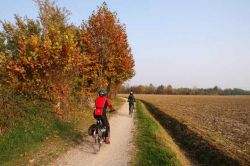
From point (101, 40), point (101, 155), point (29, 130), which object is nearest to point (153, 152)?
point (101, 155)

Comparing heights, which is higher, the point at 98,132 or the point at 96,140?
the point at 98,132

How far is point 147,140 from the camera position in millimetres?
15523

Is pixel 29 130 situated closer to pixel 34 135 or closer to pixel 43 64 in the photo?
pixel 34 135

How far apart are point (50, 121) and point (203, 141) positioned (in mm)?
7994

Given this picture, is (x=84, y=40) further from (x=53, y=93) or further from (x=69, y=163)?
(x=69, y=163)

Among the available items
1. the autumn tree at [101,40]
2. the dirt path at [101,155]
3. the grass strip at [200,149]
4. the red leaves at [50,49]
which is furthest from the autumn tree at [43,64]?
the autumn tree at [101,40]

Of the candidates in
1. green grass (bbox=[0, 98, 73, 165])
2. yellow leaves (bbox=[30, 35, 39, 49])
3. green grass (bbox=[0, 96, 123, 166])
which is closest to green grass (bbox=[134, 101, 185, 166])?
green grass (bbox=[0, 96, 123, 166])

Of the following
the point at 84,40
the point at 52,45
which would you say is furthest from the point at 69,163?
the point at 84,40

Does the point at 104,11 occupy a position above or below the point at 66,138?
above

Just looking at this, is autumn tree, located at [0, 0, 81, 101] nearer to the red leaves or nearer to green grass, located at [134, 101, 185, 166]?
the red leaves

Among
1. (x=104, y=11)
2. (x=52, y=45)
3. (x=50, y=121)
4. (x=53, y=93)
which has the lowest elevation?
(x=50, y=121)

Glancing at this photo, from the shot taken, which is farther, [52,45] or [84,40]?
[84,40]

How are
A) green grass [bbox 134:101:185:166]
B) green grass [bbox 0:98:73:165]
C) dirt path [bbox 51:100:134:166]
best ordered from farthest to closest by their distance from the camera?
green grass [bbox 0:98:73:165], green grass [bbox 134:101:185:166], dirt path [bbox 51:100:134:166]

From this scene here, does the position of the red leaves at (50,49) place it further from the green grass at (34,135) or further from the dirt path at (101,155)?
the dirt path at (101,155)
